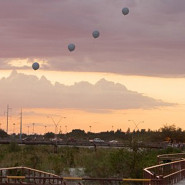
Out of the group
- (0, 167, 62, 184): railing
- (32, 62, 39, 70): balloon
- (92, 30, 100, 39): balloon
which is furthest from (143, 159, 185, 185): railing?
(32, 62, 39, 70): balloon

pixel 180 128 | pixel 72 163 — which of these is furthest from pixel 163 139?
pixel 72 163

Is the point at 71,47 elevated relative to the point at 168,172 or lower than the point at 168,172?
elevated

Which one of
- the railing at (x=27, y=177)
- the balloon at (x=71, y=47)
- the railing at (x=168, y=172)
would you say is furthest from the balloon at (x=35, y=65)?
the railing at (x=168, y=172)

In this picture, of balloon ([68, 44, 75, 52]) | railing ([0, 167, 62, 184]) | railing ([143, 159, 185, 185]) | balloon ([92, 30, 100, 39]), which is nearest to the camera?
railing ([0, 167, 62, 184])

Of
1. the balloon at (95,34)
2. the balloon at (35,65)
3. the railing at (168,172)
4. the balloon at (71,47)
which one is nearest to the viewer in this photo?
the railing at (168,172)

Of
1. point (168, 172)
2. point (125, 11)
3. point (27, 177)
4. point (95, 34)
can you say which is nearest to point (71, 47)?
point (95, 34)

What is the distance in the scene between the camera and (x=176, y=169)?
33.8 m

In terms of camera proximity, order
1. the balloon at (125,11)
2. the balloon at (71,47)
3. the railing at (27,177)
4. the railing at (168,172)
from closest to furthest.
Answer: the railing at (27,177)
the railing at (168,172)
the balloon at (125,11)
the balloon at (71,47)

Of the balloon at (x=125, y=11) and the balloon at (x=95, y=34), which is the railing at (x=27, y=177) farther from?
the balloon at (x=125, y=11)

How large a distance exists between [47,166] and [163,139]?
125798 millimetres

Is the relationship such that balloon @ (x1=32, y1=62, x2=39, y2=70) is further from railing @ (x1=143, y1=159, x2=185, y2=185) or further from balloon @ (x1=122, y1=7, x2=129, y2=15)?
railing @ (x1=143, y1=159, x2=185, y2=185)

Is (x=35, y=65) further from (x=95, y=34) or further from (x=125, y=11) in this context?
(x=125, y=11)

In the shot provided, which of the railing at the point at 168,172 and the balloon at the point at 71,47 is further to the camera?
the balloon at the point at 71,47

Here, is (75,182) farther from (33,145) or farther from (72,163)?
(33,145)
